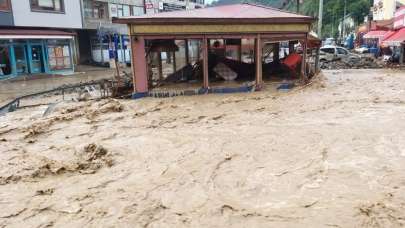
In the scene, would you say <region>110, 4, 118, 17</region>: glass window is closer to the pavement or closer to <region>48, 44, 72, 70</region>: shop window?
<region>48, 44, 72, 70</region>: shop window

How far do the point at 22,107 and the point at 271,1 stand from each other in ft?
254

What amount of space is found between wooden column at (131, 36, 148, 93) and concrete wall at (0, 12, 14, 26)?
13950 millimetres

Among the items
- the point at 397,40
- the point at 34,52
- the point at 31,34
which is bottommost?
the point at 34,52

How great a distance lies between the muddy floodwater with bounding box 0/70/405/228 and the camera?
519cm

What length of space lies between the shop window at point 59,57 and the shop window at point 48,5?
8.69 feet

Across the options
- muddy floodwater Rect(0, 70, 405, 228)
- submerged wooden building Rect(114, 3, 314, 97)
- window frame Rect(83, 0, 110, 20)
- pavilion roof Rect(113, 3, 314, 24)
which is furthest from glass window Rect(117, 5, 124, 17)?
muddy floodwater Rect(0, 70, 405, 228)

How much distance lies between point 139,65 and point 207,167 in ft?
29.2

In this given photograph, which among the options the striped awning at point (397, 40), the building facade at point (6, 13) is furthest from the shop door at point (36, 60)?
the striped awning at point (397, 40)

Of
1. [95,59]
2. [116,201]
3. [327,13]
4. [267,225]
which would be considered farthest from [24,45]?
[327,13]

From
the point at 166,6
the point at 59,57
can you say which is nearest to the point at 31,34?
the point at 59,57

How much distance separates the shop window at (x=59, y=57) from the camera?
27.2m

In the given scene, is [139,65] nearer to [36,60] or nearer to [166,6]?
[36,60]

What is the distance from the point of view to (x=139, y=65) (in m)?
15.0

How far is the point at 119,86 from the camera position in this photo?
15.9 meters
